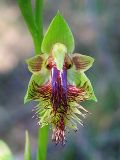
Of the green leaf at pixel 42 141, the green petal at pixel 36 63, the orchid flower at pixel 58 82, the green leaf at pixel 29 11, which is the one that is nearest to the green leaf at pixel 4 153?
the green leaf at pixel 42 141

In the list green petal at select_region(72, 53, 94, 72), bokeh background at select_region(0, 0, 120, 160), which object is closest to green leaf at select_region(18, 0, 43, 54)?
green petal at select_region(72, 53, 94, 72)

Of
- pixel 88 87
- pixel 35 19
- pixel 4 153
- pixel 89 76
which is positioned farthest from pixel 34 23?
pixel 89 76

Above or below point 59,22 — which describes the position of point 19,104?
below

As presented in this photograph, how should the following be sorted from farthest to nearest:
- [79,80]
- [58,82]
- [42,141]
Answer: [42,141] → [79,80] → [58,82]

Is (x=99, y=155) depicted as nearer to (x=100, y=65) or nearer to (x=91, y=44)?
(x=100, y=65)

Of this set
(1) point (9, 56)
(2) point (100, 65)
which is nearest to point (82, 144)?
(2) point (100, 65)

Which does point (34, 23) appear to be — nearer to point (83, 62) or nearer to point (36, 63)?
point (36, 63)

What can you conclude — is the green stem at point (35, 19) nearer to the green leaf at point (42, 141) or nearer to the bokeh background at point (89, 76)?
the green leaf at point (42, 141)

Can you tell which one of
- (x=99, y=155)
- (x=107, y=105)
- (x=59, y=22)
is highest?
(x=59, y=22)
